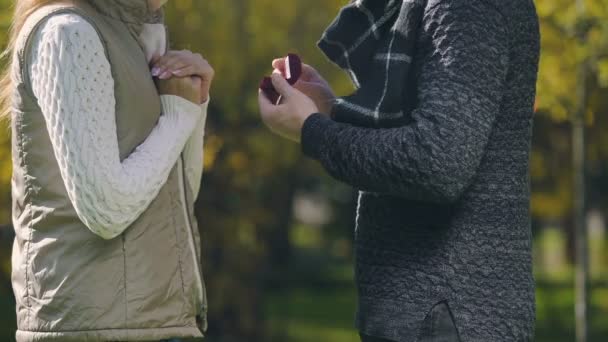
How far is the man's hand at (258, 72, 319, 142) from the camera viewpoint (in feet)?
7.18

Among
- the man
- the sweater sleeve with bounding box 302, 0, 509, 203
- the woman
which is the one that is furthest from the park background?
the sweater sleeve with bounding box 302, 0, 509, 203

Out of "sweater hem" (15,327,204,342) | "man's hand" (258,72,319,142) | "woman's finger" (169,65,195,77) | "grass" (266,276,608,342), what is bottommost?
"grass" (266,276,608,342)

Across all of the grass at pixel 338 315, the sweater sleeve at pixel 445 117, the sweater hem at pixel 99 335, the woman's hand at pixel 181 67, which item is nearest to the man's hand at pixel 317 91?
the woman's hand at pixel 181 67

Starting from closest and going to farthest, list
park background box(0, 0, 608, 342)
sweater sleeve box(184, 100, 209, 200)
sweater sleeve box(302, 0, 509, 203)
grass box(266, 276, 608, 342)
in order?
1. sweater sleeve box(302, 0, 509, 203)
2. sweater sleeve box(184, 100, 209, 200)
3. park background box(0, 0, 608, 342)
4. grass box(266, 276, 608, 342)

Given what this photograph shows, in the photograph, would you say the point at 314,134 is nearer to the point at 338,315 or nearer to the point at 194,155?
the point at 194,155

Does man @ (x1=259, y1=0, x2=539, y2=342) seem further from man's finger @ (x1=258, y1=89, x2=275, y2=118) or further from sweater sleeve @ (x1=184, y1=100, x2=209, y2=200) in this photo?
sweater sleeve @ (x1=184, y1=100, x2=209, y2=200)

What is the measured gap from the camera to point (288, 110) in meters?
2.21

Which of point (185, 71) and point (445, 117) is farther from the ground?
point (185, 71)

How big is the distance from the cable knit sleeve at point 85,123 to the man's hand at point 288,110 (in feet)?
0.96

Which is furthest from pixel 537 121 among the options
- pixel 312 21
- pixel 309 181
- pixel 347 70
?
pixel 347 70

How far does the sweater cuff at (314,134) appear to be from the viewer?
2.11m

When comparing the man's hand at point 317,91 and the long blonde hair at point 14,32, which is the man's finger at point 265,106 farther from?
the long blonde hair at point 14,32

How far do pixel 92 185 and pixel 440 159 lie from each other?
2.30 ft

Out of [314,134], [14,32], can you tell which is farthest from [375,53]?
[14,32]
